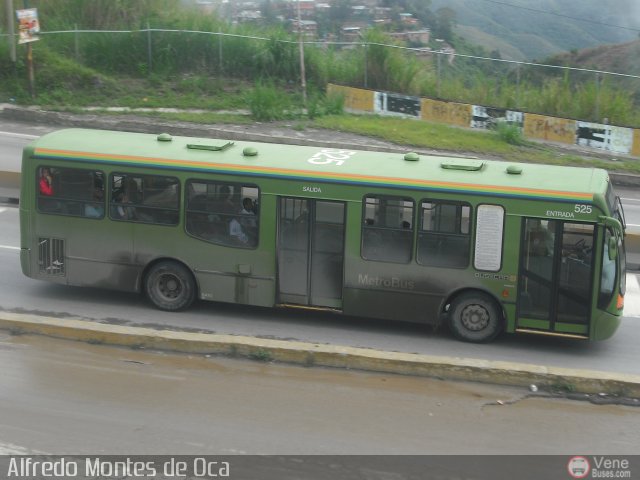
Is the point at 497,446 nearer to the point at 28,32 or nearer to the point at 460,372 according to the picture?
the point at 460,372

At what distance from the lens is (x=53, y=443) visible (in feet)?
23.7

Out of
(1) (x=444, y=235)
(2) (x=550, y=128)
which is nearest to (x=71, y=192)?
(1) (x=444, y=235)

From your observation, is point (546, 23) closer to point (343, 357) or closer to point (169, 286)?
point (169, 286)

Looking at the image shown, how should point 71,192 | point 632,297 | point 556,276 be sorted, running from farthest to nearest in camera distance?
point 632,297 → point 71,192 → point 556,276

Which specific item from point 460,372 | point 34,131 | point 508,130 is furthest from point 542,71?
point 460,372

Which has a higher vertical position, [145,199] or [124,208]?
[145,199]

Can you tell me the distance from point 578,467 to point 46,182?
837 cm

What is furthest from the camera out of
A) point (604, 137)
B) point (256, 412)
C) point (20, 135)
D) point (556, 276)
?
point (604, 137)

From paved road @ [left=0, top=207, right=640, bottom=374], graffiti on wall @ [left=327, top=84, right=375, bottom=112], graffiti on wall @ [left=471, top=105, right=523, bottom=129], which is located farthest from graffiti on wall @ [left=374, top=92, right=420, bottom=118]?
paved road @ [left=0, top=207, right=640, bottom=374]

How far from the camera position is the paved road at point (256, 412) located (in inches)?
293

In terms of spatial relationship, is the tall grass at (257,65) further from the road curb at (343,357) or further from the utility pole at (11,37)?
the road curb at (343,357)

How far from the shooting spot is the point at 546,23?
66625 millimetres

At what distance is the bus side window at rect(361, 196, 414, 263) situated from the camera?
36.2 ft

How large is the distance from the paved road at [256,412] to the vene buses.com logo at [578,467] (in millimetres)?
174
